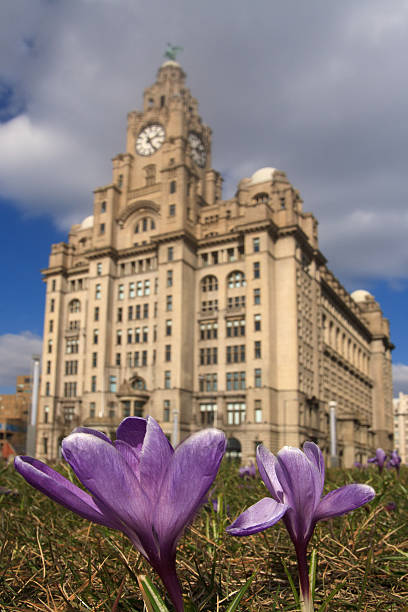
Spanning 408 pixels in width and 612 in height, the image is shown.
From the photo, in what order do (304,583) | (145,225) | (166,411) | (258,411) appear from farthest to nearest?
(145,225), (166,411), (258,411), (304,583)

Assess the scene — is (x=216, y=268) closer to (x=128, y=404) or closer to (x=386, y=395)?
(x=128, y=404)

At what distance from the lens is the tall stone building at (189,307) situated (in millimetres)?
51938

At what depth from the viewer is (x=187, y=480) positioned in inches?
46.2

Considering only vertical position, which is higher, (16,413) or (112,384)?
(112,384)

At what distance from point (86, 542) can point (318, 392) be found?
5733cm

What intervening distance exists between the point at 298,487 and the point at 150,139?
70.0 metres

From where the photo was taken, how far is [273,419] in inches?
1949

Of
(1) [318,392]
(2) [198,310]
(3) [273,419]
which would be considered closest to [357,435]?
(1) [318,392]

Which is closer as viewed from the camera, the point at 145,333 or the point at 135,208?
the point at 145,333

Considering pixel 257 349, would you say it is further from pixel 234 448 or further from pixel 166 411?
pixel 166 411

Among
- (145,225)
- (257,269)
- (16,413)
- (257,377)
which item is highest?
(145,225)

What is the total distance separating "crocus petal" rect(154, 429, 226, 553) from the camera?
3.81ft

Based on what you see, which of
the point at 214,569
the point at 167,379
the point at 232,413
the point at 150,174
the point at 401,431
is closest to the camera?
the point at 214,569

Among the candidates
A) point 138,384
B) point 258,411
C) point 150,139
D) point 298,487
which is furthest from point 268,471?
point 150,139
